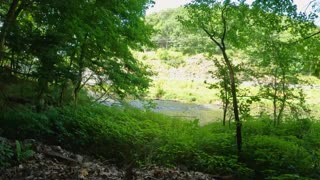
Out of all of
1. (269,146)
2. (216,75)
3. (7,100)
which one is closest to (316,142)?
(269,146)

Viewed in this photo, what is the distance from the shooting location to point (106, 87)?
12062mm

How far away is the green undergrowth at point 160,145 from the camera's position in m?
6.94

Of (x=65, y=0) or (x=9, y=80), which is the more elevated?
(x=65, y=0)

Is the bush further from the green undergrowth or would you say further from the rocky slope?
the rocky slope

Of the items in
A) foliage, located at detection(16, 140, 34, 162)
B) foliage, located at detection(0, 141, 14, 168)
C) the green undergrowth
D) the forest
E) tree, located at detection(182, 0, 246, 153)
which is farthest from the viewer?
tree, located at detection(182, 0, 246, 153)

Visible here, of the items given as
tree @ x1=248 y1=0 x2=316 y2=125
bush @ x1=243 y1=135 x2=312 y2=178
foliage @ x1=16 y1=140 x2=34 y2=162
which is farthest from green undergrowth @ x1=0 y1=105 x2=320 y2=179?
tree @ x1=248 y1=0 x2=316 y2=125

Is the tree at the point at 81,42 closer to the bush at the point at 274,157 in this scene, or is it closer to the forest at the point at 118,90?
the forest at the point at 118,90

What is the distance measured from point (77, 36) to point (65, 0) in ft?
6.67

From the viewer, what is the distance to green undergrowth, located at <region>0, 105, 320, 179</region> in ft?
22.8

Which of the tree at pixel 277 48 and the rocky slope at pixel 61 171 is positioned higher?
the tree at pixel 277 48

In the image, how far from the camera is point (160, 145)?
793 centimetres

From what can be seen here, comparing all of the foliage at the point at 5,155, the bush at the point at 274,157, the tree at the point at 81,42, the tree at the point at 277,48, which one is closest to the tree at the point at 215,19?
the tree at the point at 277,48

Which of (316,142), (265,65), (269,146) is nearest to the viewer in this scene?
(269,146)

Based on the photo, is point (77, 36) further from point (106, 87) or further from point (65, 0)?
point (106, 87)
